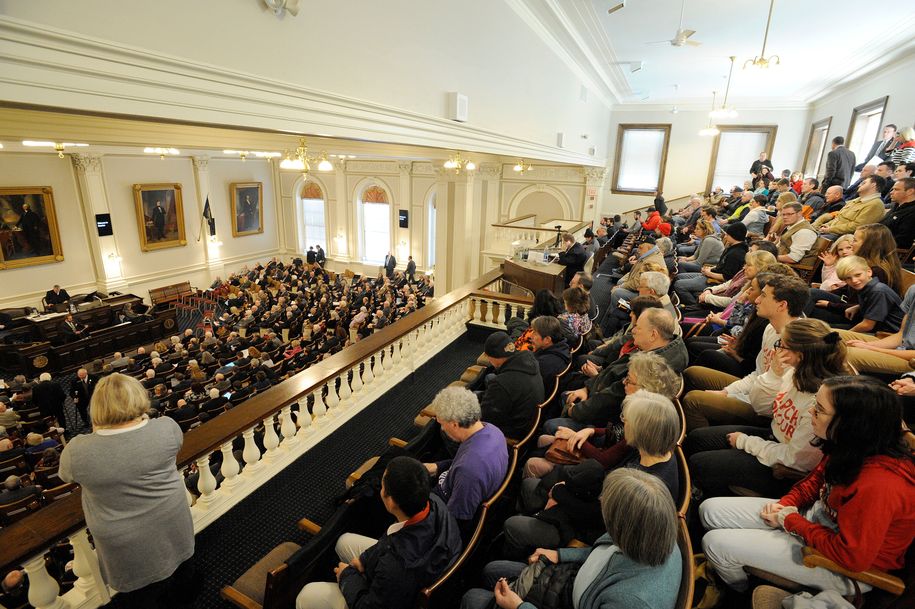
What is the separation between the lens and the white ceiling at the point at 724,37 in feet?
20.7

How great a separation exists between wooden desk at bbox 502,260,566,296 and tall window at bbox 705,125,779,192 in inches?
400

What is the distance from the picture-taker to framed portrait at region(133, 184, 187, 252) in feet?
43.5

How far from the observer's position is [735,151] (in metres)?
14.4

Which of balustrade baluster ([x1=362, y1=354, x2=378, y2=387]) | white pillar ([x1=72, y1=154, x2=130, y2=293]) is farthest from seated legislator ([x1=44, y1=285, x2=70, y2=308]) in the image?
balustrade baluster ([x1=362, y1=354, x2=378, y2=387])

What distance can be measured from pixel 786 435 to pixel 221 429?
3015mm

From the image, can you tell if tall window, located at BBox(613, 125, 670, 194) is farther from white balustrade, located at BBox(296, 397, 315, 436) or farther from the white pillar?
the white pillar

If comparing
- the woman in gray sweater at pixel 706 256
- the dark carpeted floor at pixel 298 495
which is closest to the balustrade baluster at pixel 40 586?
the dark carpeted floor at pixel 298 495

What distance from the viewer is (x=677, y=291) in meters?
5.21

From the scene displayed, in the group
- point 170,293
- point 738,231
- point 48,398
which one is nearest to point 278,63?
point 738,231

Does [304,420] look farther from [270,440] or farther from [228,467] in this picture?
[228,467]

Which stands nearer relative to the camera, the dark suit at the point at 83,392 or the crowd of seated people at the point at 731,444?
the crowd of seated people at the point at 731,444

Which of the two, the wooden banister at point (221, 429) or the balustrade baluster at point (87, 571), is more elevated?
the wooden banister at point (221, 429)

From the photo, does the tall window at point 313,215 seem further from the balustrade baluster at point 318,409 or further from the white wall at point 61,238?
the balustrade baluster at point 318,409

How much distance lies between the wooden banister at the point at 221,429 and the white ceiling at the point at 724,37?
469cm
